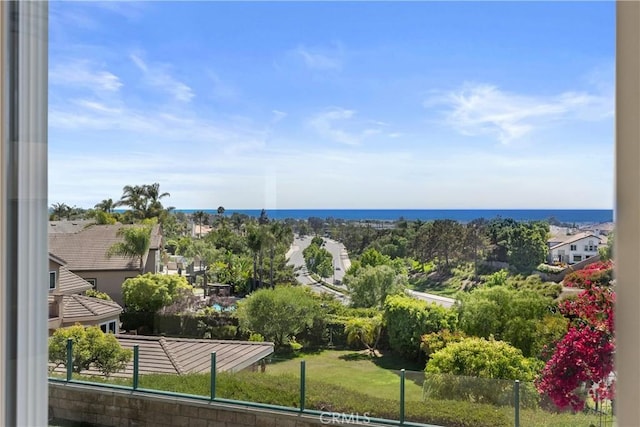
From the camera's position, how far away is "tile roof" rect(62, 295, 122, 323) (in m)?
1.28

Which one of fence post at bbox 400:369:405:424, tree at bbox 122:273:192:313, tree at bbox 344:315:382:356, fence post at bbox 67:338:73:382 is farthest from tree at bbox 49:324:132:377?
fence post at bbox 400:369:405:424

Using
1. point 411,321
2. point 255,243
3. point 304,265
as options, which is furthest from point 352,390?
point 255,243

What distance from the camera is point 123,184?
130 cm

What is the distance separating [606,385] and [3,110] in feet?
4.04

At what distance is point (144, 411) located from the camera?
1247mm

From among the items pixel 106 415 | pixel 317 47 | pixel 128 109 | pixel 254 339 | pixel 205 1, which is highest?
pixel 205 1

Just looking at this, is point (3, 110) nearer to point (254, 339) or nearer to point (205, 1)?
point (205, 1)

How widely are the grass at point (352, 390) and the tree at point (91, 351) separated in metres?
0.14

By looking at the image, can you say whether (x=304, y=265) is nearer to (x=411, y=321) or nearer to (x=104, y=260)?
(x=411, y=321)

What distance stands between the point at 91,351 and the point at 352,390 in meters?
0.71

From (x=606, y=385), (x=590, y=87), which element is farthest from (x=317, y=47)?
(x=606, y=385)

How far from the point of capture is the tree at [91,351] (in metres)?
1.29

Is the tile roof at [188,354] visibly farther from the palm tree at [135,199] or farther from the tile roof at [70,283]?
the palm tree at [135,199]

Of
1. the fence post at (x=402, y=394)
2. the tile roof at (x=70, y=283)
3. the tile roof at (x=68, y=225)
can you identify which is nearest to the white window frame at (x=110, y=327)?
the tile roof at (x=70, y=283)
